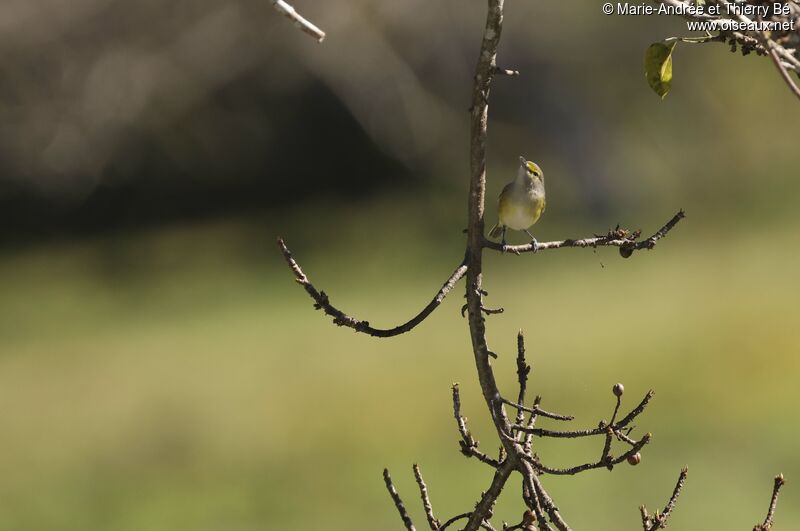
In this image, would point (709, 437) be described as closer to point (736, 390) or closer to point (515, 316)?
point (736, 390)

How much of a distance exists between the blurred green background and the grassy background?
3 centimetres

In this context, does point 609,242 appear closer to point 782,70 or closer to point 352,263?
point 782,70

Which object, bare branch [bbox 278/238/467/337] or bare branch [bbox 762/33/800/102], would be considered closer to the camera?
bare branch [bbox 762/33/800/102]

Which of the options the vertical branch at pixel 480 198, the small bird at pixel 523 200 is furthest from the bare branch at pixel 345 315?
the small bird at pixel 523 200

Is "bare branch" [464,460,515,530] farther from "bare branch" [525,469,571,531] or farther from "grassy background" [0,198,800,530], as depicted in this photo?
"grassy background" [0,198,800,530]

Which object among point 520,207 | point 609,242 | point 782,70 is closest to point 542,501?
point 609,242

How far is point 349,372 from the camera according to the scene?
9758mm

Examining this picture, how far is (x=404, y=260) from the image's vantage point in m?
11.7

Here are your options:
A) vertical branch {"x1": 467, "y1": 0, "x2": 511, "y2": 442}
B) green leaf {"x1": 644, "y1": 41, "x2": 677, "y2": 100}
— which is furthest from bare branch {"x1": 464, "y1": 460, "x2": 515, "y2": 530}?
green leaf {"x1": 644, "y1": 41, "x2": 677, "y2": 100}

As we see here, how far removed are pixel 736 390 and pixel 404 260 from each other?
380 cm

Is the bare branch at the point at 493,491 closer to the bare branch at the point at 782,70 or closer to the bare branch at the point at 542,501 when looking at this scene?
the bare branch at the point at 542,501

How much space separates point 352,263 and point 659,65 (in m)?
9.55

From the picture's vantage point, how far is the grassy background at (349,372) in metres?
7.81

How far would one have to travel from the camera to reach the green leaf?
2.33 meters
